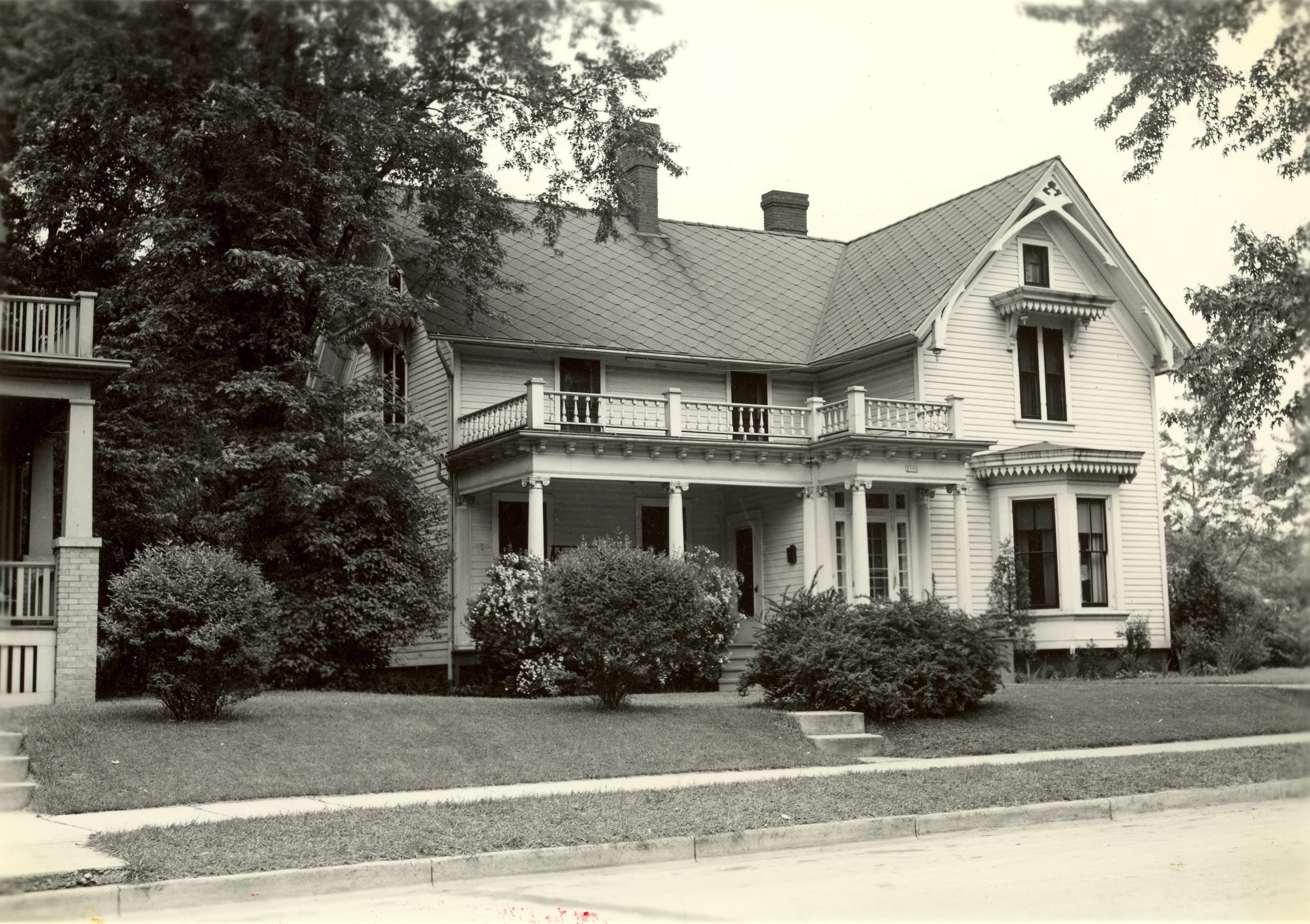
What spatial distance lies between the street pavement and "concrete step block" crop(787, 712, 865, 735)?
5.82 m

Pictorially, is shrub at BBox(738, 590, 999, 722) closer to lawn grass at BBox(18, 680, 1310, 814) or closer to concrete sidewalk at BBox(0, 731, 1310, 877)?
lawn grass at BBox(18, 680, 1310, 814)

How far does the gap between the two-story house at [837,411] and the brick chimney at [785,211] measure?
4.15 m

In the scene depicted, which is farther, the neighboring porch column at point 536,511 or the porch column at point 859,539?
the porch column at point 859,539

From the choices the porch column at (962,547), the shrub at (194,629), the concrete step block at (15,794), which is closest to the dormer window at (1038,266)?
the porch column at (962,547)

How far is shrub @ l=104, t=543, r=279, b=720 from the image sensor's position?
1485 centimetres

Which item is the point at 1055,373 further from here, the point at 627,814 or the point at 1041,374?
the point at 627,814

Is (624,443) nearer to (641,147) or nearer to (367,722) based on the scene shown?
(641,147)

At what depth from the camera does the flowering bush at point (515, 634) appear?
2242 cm

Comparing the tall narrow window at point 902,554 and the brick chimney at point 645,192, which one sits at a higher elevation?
the brick chimney at point 645,192

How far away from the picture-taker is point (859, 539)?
2527 centimetres

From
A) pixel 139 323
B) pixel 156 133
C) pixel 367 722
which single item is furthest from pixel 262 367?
pixel 367 722

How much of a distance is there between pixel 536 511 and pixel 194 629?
9.32 meters

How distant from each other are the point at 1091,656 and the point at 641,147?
13151 millimetres

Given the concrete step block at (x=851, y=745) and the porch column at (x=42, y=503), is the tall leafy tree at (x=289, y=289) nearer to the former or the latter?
the porch column at (x=42, y=503)
